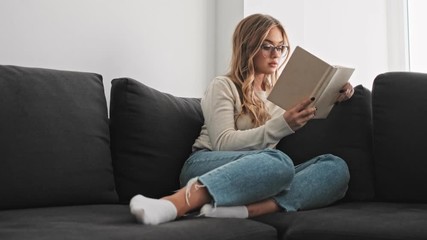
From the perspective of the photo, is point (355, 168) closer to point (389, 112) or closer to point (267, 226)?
point (389, 112)

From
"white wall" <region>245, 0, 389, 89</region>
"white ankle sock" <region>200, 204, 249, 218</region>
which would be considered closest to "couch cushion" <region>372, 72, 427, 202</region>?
"white ankle sock" <region>200, 204, 249, 218</region>

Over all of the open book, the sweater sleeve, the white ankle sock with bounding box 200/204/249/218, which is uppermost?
the open book

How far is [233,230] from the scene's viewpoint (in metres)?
1.21

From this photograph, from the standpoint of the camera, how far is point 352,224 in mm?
1279

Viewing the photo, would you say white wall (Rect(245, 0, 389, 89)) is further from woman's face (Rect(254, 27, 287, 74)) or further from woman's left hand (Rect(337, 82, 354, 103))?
woman's left hand (Rect(337, 82, 354, 103))

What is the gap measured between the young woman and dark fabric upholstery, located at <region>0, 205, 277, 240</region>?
2.9 inches

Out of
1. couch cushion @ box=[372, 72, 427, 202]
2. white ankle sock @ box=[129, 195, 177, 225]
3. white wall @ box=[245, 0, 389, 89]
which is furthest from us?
white wall @ box=[245, 0, 389, 89]

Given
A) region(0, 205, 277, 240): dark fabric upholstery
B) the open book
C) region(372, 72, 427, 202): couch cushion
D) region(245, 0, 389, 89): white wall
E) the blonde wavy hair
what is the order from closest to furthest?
1. region(0, 205, 277, 240): dark fabric upholstery
2. the open book
3. region(372, 72, 427, 202): couch cushion
4. the blonde wavy hair
5. region(245, 0, 389, 89): white wall

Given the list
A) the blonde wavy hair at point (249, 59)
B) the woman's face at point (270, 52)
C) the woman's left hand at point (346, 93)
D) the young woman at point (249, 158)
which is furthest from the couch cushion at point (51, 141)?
the woman's left hand at point (346, 93)

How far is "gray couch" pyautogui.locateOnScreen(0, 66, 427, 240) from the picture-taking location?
1271mm

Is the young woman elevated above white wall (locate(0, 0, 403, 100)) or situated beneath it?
situated beneath

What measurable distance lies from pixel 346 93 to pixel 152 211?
88 cm

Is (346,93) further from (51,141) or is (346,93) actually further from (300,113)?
(51,141)

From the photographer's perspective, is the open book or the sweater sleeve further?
the sweater sleeve
